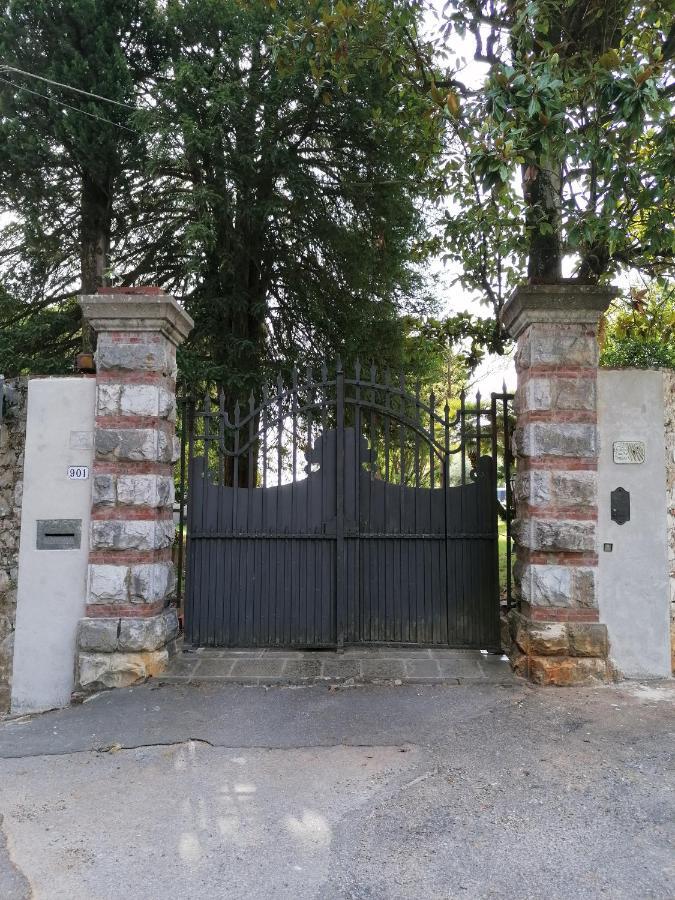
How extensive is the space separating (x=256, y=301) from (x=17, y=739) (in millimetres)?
6253

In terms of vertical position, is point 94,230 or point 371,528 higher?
point 94,230

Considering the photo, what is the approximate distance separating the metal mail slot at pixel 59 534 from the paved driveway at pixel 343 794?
1.30 meters

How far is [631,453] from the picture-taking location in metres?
5.24

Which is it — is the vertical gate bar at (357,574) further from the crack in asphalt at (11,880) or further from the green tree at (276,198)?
the crack in asphalt at (11,880)

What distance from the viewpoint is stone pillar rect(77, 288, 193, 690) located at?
514cm

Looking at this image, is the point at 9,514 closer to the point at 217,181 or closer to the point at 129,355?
the point at 129,355

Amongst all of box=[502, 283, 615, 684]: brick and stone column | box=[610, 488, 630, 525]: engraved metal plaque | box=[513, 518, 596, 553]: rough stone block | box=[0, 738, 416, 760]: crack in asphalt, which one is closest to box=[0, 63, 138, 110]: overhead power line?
box=[502, 283, 615, 684]: brick and stone column

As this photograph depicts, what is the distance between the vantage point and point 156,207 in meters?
9.02

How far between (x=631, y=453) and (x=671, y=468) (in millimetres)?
501

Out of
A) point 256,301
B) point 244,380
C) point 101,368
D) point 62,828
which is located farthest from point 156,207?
point 62,828

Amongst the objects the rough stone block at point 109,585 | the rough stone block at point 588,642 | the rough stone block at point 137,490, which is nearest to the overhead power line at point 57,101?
the rough stone block at point 137,490

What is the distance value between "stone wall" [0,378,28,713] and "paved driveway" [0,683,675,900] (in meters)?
1.07

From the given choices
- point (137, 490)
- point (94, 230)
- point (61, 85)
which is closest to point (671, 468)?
point (137, 490)

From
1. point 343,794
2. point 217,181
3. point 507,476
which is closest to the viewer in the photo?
point 343,794
